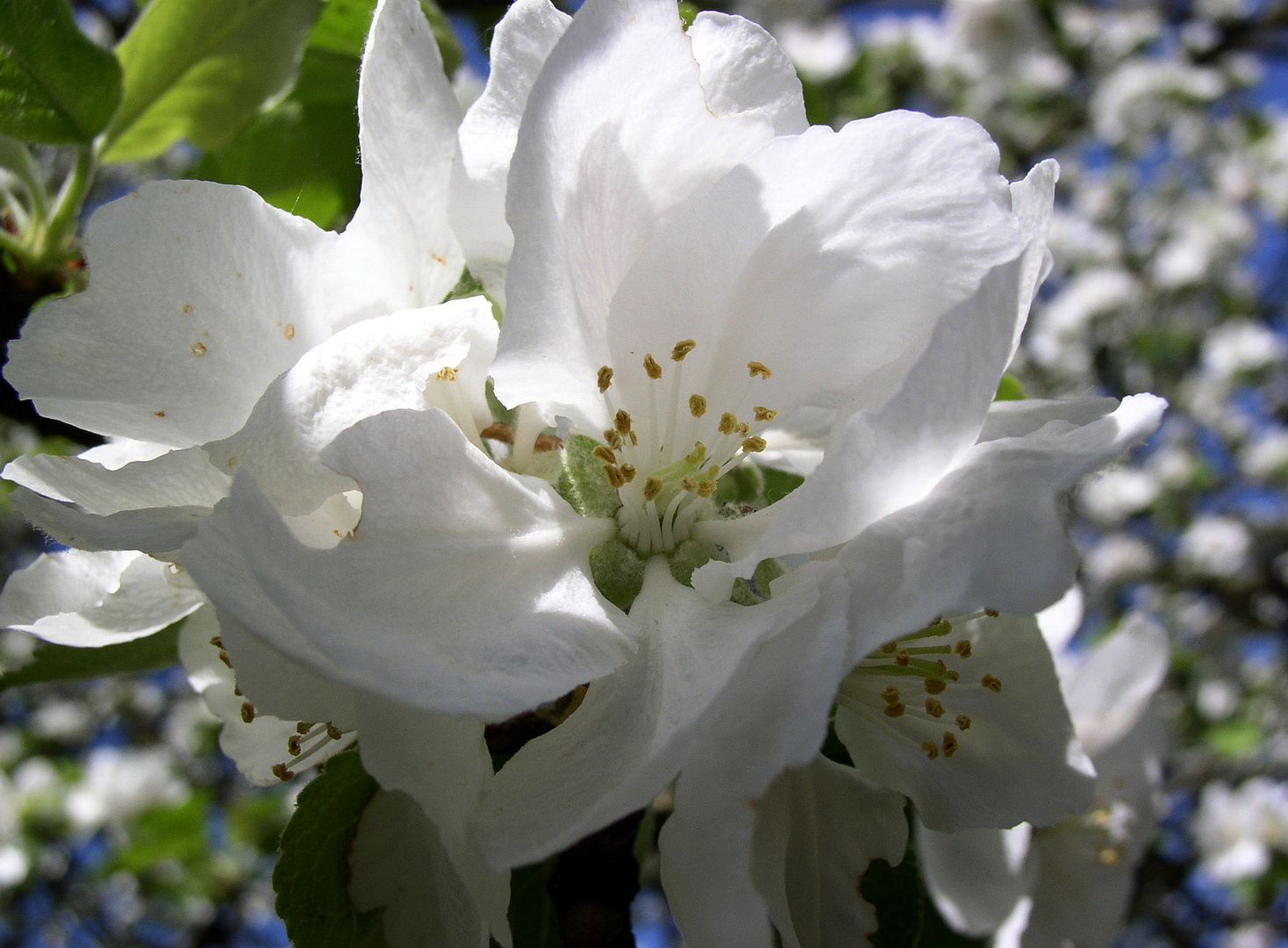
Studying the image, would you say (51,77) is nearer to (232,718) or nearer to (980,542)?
(232,718)

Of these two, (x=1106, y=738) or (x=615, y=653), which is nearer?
(x=615, y=653)

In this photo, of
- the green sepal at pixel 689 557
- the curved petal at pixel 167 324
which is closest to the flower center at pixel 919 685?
the green sepal at pixel 689 557

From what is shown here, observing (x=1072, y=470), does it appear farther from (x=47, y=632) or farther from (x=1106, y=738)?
(x=1106, y=738)

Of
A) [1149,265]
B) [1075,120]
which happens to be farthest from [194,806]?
[1149,265]

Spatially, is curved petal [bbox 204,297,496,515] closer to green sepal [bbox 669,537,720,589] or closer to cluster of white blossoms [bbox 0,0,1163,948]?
cluster of white blossoms [bbox 0,0,1163,948]

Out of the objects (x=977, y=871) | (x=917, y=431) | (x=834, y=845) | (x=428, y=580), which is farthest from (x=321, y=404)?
(x=977, y=871)

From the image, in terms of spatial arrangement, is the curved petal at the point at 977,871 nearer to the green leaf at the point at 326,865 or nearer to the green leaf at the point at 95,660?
the green leaf at the point at 326,865

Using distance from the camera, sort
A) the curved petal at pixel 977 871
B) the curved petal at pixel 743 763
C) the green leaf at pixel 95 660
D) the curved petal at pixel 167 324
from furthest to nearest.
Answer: the curved petal at pixel 977 871, the green leaf at pixel 95 660, the curved petal at pixel 167 324, the curved petal at pixel 743 763
